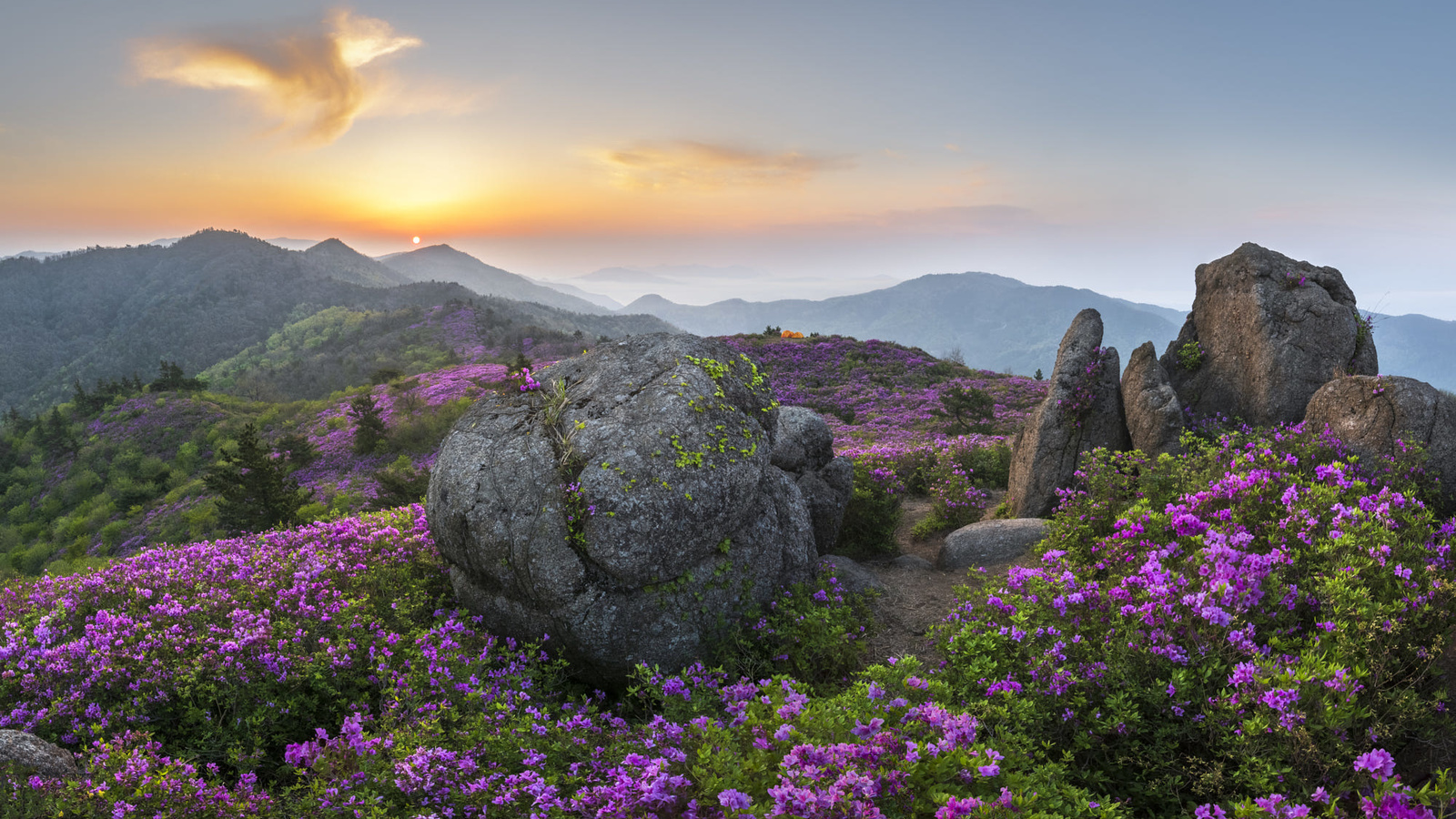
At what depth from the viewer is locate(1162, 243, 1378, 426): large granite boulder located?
9695 millimetres

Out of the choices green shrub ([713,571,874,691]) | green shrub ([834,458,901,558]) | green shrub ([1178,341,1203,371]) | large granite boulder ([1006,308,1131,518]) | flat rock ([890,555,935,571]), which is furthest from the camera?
green shrub ([1178,341,1203,371])

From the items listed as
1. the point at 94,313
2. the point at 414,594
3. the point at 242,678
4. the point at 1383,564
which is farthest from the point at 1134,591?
the point at 94,313

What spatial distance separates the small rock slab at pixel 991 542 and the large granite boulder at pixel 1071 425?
3.45ft

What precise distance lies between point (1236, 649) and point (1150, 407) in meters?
6.75

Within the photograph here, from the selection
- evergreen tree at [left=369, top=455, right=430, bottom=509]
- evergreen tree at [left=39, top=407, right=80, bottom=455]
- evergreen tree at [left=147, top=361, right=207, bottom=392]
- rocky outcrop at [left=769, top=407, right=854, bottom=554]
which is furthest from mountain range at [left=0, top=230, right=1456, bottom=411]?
rocky outcrop at [left=769, top=407, right=854, bottom=554]

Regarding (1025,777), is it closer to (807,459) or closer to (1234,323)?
(807,459)

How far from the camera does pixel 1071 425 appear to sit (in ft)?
36.0

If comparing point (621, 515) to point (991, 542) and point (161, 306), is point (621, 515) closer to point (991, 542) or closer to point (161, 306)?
point (991, 542)

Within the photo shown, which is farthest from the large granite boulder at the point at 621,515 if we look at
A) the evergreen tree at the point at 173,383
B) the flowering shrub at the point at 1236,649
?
the evergreen tree at the point at 173,383

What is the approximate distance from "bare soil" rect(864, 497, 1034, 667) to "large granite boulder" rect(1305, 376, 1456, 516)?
4355 mm

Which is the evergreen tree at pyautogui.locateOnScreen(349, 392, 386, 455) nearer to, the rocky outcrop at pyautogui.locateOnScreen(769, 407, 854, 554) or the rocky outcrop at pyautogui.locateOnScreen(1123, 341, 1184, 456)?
the rocky outcrop at pyautogui.locateOnScreen(769, 407, 854, 554)

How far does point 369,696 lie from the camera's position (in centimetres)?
596

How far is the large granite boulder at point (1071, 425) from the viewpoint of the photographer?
10.9 metres

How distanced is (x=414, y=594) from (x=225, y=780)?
253cm
